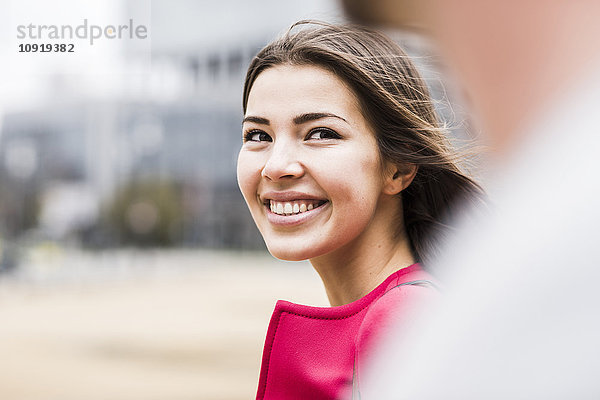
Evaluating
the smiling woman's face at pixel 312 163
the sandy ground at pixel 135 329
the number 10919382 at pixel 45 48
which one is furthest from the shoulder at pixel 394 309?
the sandy ground at pixel 135 329

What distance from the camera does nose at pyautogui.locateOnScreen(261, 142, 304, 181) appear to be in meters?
1.28

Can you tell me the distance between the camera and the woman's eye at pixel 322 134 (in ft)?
4.25

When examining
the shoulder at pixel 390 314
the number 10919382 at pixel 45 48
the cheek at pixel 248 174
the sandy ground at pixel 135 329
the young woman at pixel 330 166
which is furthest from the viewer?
the sandy ground at pixel 135 329

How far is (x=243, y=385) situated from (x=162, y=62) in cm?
3461

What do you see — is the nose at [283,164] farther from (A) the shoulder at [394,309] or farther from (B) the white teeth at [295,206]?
(A) the shoulder at [394,309]

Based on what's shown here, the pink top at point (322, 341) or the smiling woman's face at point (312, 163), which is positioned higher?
the smiling woman's face at point (312, 163)

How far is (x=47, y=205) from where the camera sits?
51.1 m

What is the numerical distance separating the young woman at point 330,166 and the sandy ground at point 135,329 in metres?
8.33

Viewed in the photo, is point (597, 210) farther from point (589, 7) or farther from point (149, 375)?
point (149, 375)

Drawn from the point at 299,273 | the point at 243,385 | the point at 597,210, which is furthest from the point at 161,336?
the point at 299,273

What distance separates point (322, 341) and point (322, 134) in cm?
37

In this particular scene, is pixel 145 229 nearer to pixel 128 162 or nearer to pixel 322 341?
pixel 128 162

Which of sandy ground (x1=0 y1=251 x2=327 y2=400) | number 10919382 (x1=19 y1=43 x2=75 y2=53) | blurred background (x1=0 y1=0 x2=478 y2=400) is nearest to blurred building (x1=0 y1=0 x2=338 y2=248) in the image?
blurred background (x1=0 y1=0 x2=478 y2=400)

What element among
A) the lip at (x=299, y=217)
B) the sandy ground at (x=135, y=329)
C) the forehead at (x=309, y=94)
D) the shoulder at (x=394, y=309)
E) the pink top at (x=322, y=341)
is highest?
the forehead at (x=309, y=94)
